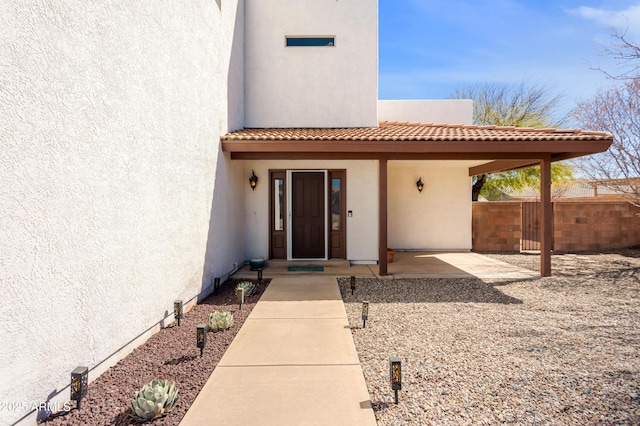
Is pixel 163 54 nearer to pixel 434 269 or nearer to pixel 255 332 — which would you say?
pixel 255 332

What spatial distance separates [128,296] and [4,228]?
5.72ft

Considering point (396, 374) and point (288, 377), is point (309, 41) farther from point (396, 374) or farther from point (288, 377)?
point (396, 374)

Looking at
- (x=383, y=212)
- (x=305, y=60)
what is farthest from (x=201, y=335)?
(x=305, y=60)

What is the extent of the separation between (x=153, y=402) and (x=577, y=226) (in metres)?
14.2

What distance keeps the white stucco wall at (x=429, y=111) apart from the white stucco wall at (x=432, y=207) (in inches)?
74.0

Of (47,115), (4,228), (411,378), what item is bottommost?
(411,378)

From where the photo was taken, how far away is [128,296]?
393 centimetres

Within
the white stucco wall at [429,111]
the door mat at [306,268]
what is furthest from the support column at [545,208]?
the door mat at [306,268]

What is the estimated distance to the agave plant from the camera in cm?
273

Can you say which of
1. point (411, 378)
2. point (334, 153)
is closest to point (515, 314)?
point (411, 378)

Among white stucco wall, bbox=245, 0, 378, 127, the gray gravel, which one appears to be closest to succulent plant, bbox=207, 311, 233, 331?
the gray gravel

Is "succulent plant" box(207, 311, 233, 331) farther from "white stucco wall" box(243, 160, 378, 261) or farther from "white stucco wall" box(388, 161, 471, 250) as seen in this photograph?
"white stucco wall" box(388, 161, 471, 250)

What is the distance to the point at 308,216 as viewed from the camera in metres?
9.64

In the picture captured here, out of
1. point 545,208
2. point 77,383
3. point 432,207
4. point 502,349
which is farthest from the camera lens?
point 432,207
